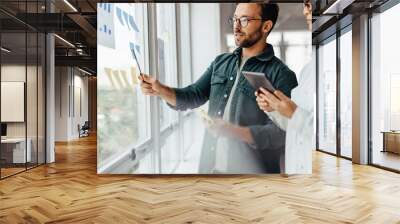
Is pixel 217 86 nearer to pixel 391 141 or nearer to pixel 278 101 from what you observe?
pixel 278 101

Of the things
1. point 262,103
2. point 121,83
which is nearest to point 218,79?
point 262,103

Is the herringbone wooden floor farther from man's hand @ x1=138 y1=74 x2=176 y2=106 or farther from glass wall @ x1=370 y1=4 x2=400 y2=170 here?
man's hand @ x1=138 y1=74 x2=176 y2=106

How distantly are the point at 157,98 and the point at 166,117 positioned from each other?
1.11ft

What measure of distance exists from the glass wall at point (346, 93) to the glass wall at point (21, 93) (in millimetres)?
6786

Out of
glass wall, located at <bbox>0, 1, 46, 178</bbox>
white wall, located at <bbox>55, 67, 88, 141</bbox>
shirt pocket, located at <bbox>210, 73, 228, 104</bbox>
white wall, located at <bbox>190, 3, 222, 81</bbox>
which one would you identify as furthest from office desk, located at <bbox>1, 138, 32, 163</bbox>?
white wall, located at <bbox>55, 67, 88, 141</bbox>

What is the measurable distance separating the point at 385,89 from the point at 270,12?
315 centimetres

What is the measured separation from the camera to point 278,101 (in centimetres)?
607

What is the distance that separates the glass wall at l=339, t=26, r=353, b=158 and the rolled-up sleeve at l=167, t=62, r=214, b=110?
14.1ft

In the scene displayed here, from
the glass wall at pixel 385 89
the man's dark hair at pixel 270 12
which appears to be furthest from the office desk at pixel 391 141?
the man's dark hair at pixel 270 12

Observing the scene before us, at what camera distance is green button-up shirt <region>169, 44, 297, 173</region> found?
609 cm

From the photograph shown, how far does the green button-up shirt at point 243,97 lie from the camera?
20.0ft

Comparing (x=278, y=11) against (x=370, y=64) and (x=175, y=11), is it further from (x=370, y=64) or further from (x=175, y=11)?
(x=370, y=64)

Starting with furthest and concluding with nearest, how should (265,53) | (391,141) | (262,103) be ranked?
(391,141)
(265,53)
(262,103)

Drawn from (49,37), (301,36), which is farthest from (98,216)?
(49,37)
